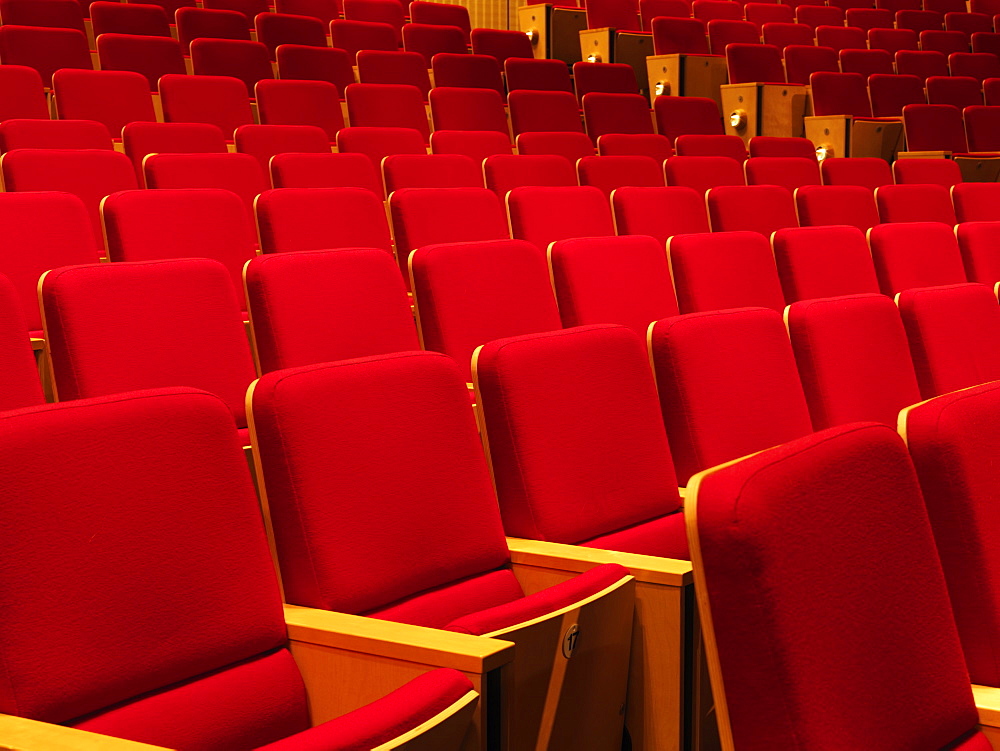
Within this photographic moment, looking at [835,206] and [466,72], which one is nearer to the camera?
[835,206]

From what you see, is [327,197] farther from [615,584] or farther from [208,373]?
[615,584]

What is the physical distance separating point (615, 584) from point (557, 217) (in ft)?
1.39

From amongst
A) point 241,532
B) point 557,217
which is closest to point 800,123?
point 557,217

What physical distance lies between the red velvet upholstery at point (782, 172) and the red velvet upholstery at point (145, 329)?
24.0 inches

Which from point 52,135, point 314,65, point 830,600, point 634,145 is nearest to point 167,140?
point 52,135

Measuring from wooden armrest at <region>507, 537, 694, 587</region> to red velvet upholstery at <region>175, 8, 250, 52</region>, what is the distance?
2.58 feet

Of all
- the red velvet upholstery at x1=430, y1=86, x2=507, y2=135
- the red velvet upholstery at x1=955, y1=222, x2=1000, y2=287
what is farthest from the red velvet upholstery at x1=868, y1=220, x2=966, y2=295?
the red velvet upholstery at x1=430, y1=86, x2=507, y2=135

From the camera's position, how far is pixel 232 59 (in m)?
0.97

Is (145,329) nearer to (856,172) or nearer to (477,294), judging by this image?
(477,294)

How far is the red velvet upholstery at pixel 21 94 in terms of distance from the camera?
762 millimetres

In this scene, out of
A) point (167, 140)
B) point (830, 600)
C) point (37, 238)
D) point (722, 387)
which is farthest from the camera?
point (167, 140)

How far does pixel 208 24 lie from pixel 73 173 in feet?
1.47

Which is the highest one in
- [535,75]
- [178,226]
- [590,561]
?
[535,75]

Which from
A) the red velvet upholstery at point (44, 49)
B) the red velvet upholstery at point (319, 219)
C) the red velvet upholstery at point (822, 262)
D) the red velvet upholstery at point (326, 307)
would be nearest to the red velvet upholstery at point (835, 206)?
the red velvet upholstery at point (822, 262)
